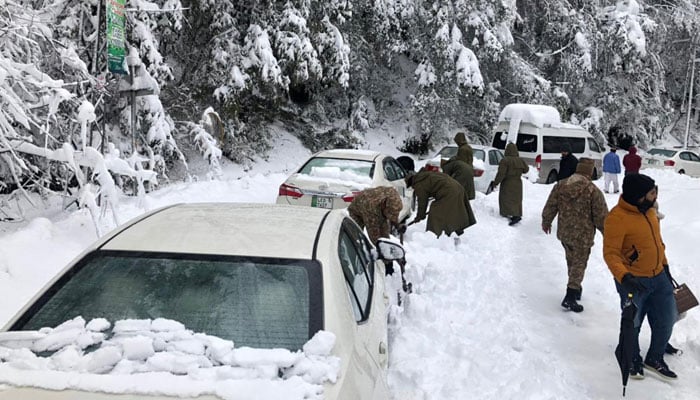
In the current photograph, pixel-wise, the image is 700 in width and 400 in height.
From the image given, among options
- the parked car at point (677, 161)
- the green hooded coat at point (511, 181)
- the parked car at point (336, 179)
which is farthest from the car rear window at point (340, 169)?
the parked car at point (677, 161)

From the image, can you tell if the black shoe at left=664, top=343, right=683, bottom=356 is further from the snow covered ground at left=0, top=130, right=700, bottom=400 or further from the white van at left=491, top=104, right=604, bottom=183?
the white van at left=491, top=104, right=604, bottom=183

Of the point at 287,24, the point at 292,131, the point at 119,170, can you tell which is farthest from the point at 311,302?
the point at 292,131

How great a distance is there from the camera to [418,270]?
261 inches

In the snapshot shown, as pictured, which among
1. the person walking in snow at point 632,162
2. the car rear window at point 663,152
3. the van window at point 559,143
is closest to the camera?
the person walking in snow at point 632,162

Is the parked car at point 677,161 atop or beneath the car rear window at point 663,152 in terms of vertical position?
beneath

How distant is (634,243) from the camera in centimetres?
423

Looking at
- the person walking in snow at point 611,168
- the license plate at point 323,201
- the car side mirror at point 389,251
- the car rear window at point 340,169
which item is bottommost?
the person walking in snow at point 611,168

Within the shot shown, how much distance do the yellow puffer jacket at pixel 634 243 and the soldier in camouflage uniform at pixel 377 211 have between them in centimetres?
216

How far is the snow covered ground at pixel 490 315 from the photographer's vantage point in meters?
4.22

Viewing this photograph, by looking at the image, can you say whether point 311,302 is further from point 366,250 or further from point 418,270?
point 418,270

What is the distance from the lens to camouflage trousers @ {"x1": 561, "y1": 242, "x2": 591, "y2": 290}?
19.2 feet

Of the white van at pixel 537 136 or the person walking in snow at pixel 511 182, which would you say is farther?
the white van at pixel 537 136

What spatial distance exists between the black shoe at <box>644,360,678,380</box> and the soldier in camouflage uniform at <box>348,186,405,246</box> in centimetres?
262

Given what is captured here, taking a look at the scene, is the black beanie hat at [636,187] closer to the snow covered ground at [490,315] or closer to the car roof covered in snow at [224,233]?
the snow covered ground at [490,315]
